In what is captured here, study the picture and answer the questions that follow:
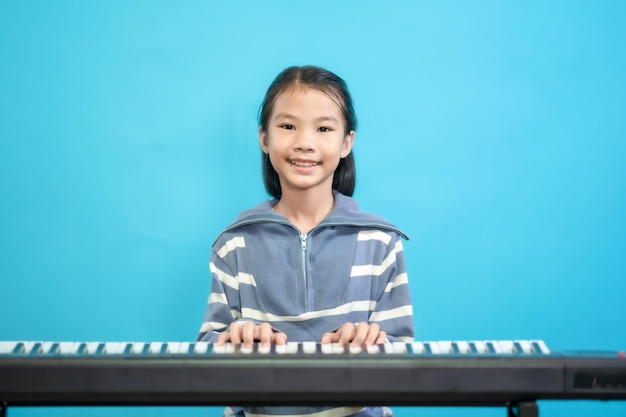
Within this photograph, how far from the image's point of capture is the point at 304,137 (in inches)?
59.4

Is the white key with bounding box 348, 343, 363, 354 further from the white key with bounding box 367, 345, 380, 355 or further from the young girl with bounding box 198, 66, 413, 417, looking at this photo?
the young girl with bounding box 198, 66, 413, 417

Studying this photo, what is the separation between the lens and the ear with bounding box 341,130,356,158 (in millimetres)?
1630

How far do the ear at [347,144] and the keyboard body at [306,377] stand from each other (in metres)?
0.71

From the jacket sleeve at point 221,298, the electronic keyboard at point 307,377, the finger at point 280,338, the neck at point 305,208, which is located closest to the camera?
the electronic keyboard at point 307,377

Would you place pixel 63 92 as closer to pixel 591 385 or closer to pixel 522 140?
pixel 522 140

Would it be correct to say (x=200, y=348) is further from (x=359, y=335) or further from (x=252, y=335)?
(x=359, y=335)

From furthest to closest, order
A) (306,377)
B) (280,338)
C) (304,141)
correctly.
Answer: (304,141) → (280,338) → (306,377)

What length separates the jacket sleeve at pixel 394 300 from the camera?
4.91 ft

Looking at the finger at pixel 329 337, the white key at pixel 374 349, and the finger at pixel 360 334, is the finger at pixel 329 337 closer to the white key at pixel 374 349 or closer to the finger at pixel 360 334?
the finger at pixel 360 334

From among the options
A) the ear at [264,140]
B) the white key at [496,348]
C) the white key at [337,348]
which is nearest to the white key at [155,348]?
the white key at [337,348]

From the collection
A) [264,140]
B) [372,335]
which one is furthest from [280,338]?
[264,140]

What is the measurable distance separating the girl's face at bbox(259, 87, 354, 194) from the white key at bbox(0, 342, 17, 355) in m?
0.64

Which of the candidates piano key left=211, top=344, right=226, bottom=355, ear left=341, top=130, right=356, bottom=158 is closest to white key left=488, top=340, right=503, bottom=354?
piano key left=211, top=344, right=226, bottom=355

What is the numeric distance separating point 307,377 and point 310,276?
21.6 inches
